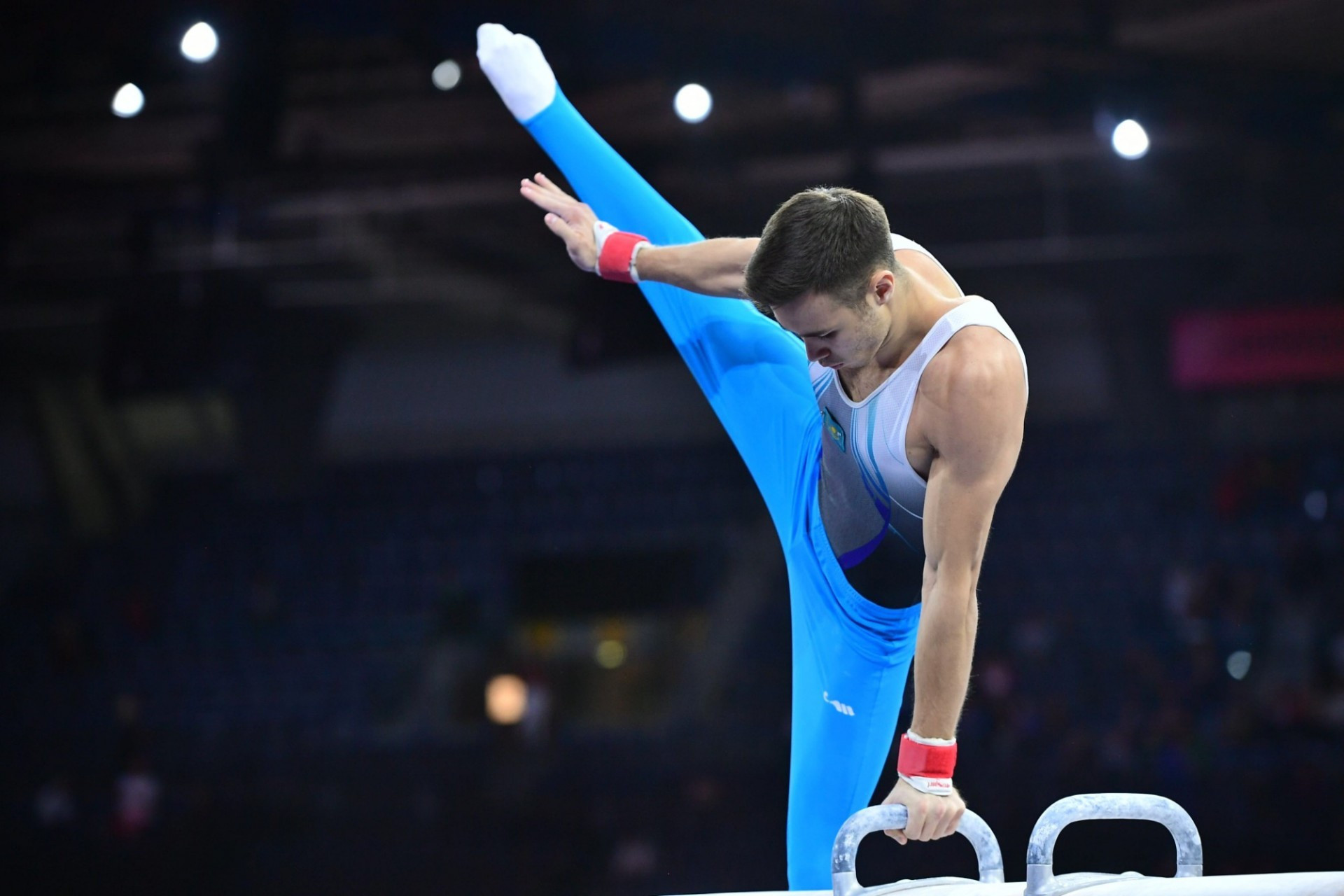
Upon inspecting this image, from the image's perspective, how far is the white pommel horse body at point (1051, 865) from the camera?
5.30 feet

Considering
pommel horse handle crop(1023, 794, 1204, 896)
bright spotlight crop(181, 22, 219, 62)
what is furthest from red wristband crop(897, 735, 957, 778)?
bright spotlight crop(181, 22, 219, 62)

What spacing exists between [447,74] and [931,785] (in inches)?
244

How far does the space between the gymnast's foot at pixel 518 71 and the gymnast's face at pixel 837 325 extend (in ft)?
4.25

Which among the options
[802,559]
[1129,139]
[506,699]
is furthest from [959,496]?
[506,699]

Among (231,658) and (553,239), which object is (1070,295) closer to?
(553,239)

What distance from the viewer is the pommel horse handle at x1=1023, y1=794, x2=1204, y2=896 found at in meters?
1.71

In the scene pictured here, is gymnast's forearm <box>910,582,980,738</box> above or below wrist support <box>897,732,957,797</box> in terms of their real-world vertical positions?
above

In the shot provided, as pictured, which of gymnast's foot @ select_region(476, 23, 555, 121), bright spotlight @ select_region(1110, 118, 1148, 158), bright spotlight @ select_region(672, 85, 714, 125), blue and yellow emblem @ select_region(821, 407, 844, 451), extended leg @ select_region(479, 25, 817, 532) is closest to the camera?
blue and yellow emblem @ select_region(821, 407, 844, 451)

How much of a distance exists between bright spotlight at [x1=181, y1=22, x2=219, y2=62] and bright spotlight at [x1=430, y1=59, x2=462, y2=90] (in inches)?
48.8

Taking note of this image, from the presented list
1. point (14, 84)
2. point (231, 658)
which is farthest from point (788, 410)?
point (231, 658)

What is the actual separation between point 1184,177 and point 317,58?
18.3 ft

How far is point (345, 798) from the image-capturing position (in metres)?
8.03

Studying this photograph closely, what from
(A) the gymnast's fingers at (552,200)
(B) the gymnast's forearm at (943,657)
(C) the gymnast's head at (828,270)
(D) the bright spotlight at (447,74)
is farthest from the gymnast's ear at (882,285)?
(D) the bright spotlight at (447,74)

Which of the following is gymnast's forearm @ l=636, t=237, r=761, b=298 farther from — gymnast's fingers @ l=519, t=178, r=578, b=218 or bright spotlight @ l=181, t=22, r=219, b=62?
bright spotlight @ l=181, t=22, r=219, b=62
